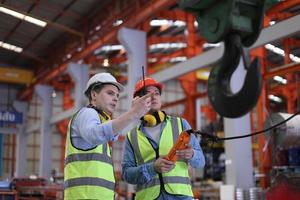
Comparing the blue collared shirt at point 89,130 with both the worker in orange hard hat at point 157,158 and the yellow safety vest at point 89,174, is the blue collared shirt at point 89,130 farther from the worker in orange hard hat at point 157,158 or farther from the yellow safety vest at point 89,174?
the worker in orange hard hat at point 157,158

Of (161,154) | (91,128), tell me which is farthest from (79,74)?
(91,128)

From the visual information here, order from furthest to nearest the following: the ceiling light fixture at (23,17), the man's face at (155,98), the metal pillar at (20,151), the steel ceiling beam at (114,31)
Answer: the metal pillar at (20,151)
the steel ceiling beam at (114,31)
the ceiling light fixture at (23,17)
the man's face at (155,98)

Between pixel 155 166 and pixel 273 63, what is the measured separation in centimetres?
987

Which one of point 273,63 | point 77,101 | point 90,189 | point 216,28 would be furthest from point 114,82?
point 77,101

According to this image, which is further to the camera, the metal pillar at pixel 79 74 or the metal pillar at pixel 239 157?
the metal pillar at pixel 79 74

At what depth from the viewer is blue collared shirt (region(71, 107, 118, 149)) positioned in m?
2.45

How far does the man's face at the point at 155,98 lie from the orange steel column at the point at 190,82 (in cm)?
1174

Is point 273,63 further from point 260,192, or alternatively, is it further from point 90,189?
point 90,189

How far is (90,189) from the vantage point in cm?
265

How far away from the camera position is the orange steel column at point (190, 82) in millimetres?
15242

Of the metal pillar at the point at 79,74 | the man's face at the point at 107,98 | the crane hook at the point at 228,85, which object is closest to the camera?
the crane hook at the point at 228,85

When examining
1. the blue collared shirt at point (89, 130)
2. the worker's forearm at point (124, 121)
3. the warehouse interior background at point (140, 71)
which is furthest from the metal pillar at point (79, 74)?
the worker's forearm at point (124, 121)

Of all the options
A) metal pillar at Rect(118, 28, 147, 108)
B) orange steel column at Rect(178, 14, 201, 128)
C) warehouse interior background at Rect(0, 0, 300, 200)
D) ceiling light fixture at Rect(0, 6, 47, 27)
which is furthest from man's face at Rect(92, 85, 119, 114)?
orange steel column at Rect(178, 14, 201, 128)

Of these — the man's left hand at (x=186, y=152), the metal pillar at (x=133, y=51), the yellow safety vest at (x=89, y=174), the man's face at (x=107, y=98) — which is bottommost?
the yellow safety vest at (x=89, y=174)
